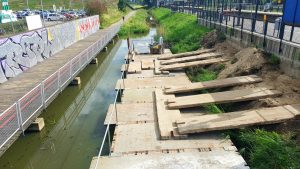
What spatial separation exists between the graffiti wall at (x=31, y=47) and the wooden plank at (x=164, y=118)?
827 centimetres

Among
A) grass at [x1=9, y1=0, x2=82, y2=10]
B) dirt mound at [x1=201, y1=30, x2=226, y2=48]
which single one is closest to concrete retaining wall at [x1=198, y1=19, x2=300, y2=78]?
dirt mound at [x1=201, y1=30, x2=226, y2=48]

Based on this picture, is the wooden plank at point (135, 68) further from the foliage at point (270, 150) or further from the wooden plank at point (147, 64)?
the foliage at point (270, 150)

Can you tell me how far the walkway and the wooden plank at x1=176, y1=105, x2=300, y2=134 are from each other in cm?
471

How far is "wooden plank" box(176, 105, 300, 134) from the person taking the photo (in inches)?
318

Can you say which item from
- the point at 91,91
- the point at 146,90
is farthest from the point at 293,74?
the point at 91,91

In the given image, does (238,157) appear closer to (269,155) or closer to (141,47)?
(269,155)

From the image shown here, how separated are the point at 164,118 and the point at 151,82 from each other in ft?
16.9

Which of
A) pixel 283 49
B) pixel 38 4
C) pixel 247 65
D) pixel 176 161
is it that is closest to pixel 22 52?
pixel 247 65

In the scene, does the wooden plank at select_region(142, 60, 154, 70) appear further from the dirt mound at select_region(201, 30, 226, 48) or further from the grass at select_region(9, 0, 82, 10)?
the grass at select_region(9, 0, 82, 10)

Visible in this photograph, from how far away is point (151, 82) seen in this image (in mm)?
14328

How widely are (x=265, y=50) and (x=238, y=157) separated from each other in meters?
7.01

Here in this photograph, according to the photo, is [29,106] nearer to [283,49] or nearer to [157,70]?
[157,70]

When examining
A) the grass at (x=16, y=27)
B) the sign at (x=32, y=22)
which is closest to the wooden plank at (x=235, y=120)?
the sign at (x=32, y=22)

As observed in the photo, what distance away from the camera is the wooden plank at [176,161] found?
693 cm
